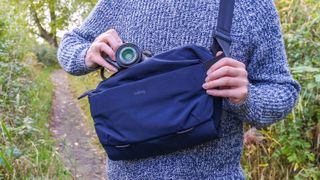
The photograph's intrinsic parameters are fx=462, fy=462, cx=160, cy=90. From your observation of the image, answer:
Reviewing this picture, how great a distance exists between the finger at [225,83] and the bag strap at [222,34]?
58 mm

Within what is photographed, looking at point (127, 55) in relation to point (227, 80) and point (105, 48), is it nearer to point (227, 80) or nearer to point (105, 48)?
point (105, 48)

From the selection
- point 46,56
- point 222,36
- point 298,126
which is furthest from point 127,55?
point 46,56

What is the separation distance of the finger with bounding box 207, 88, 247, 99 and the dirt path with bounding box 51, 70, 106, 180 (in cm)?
312

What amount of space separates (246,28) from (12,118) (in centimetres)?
394

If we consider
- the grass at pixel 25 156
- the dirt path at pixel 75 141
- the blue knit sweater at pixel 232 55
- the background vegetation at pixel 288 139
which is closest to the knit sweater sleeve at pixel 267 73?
the blue knit sweater at pixel 232 55

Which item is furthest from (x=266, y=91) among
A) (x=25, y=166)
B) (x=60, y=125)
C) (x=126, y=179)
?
(x=60, y=125)

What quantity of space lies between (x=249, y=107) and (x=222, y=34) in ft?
0.71

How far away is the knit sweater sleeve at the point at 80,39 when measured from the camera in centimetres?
149

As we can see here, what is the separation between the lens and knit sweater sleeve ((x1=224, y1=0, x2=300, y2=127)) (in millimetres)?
1312

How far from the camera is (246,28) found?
4.38 ft

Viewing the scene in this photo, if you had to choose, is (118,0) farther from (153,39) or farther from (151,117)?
(151,117)

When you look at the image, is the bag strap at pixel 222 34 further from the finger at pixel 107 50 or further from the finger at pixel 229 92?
the finger at pixel 107 50

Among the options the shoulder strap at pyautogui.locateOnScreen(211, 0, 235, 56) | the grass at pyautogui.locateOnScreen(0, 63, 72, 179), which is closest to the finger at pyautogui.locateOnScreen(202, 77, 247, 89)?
the shoulder strap at pyautogui.locateOnScreen(211, 0, 235, 56)

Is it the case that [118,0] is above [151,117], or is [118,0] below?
above
